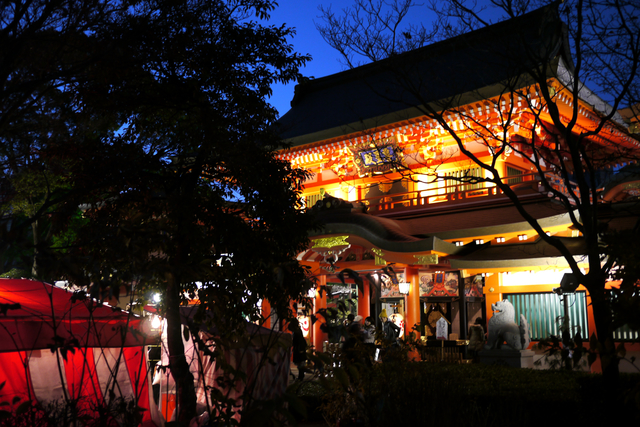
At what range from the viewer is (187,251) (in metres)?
6.43

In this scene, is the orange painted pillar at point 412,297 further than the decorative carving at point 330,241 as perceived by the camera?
Yes

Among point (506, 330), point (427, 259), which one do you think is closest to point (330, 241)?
point (427, 259)

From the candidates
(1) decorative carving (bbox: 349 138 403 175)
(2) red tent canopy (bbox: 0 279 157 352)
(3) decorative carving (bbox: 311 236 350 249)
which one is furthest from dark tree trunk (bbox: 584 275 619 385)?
(1) decorative carving (bbox: 349 138 403 175)

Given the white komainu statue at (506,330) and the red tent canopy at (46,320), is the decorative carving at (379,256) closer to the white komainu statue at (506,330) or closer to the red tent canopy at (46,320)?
the white komainu statue at (506,330)

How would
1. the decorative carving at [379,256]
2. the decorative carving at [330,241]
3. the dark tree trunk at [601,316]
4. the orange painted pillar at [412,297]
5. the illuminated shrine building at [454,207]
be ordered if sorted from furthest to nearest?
1. the orange painted pillar at [412,297]
2. the decorative carving at [330,241]
3. the decorative carving at [379,256]
4. the illuminated shrine building at [454,207]
5. the dark tree trunk at [601,316]

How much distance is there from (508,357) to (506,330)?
0.64 metres

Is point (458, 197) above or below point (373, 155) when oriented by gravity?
below

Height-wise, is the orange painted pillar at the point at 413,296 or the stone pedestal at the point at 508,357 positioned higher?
the orange painted pillar at the point at 413,296

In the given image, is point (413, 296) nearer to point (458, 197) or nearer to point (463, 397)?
point (458, 197)

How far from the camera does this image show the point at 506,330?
12508 millimetres

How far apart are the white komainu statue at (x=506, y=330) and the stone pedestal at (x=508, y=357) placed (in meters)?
0.22

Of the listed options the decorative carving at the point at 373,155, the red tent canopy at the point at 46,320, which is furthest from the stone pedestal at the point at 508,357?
the red tent canopy at the point at 46,320

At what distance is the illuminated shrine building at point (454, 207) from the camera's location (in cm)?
1313

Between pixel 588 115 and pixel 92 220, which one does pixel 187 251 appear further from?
pixel 588 115
